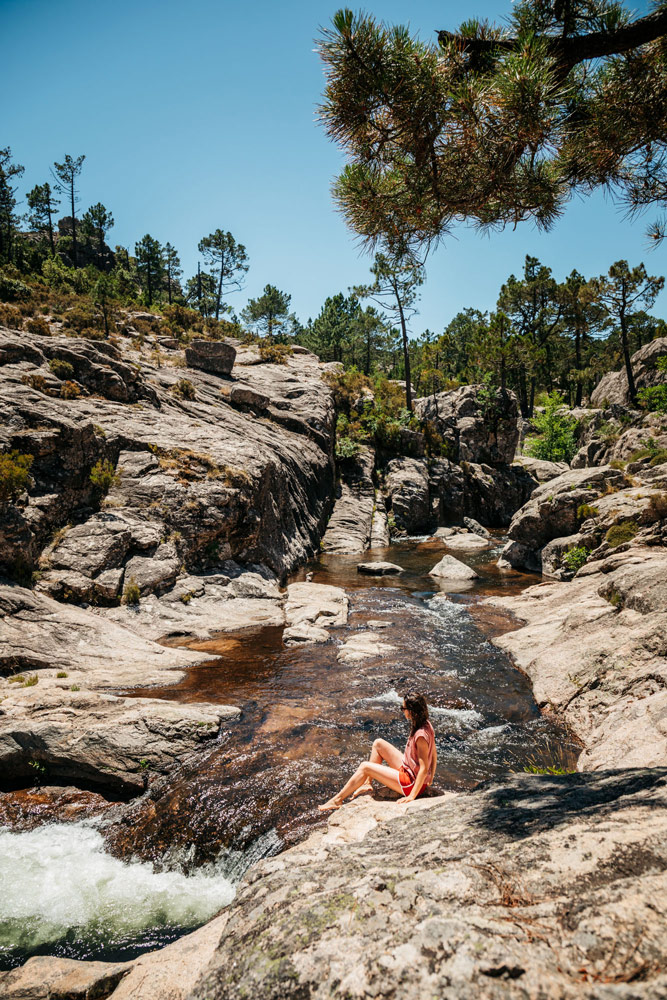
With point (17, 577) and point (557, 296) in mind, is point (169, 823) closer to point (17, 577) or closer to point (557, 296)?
point (17, 577)

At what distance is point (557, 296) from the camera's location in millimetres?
44219

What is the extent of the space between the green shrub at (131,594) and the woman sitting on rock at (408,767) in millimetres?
7715

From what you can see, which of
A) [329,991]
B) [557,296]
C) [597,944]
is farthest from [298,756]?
[557,296]

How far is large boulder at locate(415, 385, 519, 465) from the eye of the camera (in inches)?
1416

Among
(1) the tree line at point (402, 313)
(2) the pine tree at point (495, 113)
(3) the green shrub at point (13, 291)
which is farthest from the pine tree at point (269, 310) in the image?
(2) the pine tree at point (495, 113)

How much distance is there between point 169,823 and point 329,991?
14.4 ft

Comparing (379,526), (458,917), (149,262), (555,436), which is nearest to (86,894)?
(458,917)

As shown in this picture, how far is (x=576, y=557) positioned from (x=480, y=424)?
73.7 feet

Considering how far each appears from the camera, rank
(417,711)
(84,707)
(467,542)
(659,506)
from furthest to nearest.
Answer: (467,542) < (659,506) < (84,707) < (417,711)

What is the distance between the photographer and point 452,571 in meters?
18.5

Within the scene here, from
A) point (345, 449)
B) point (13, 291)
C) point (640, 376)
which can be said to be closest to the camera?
point (345, 449)

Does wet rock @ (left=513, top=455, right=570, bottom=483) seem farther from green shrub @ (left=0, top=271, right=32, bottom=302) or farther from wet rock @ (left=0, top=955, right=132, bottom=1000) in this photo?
green shrub @ (left=0, top=271, right=32, bottom=302)

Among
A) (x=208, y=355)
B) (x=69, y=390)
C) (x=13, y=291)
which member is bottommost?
(x=69, y=390)

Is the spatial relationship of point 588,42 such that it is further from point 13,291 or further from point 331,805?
point 13,291
